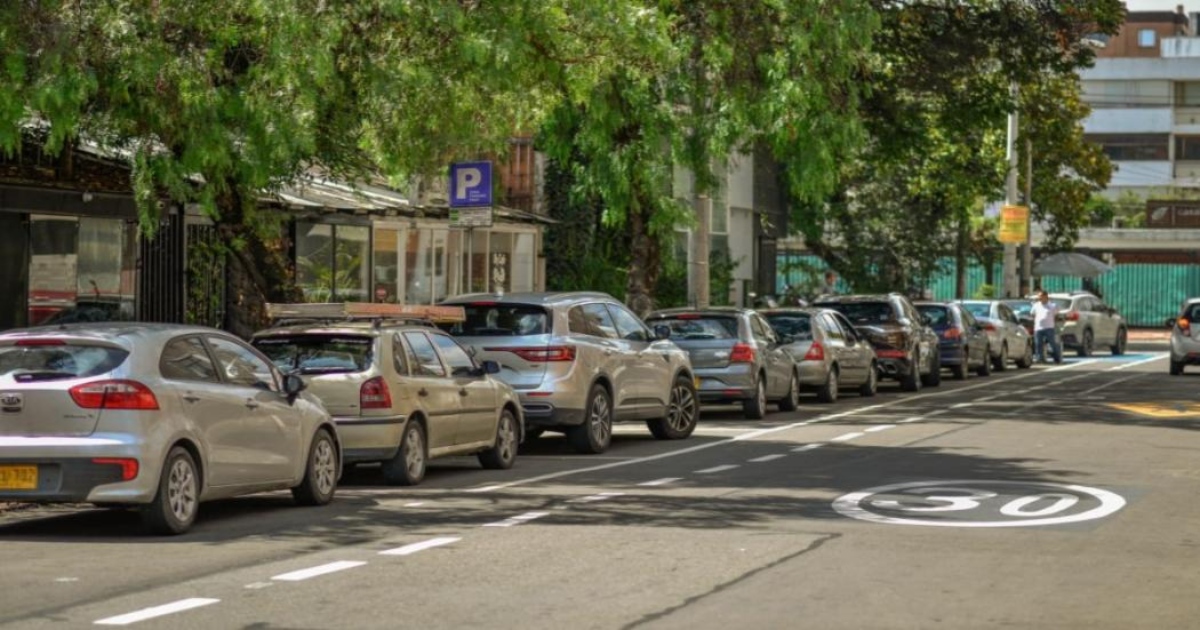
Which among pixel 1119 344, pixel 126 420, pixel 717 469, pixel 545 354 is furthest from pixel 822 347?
pixel 1119 344

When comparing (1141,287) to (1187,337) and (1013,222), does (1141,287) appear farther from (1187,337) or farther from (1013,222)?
(1187,337)

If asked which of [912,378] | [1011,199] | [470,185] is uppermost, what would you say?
[1011,199]

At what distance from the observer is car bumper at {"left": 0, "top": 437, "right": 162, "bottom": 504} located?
1268 centimetres

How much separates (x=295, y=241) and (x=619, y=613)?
874 inches

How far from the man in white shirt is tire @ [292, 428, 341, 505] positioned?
1307 inches

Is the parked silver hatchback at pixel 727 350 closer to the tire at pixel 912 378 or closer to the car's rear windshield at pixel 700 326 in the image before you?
the car's rear windshield at pixel 700 326

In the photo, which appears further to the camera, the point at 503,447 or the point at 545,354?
the point at 545,354

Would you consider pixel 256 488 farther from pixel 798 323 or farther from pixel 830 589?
pixel 798 323

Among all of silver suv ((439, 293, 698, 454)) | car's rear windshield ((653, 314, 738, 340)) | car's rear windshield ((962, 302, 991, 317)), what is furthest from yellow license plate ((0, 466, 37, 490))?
car's rear windshield ((962, 302, 991, 317))

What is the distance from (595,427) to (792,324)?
33.2 ft

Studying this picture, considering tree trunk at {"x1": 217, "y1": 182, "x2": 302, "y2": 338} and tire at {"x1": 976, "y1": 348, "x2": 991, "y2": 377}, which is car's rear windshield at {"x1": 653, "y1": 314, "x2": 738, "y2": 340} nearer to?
tree trunk at {"x1": 217, "y1": 182, "x2": 302, "y2": 338}

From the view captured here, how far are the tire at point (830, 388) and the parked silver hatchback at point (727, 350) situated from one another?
9.72 feet

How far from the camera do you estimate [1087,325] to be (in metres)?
51.6

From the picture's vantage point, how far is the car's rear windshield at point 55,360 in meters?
12.9
